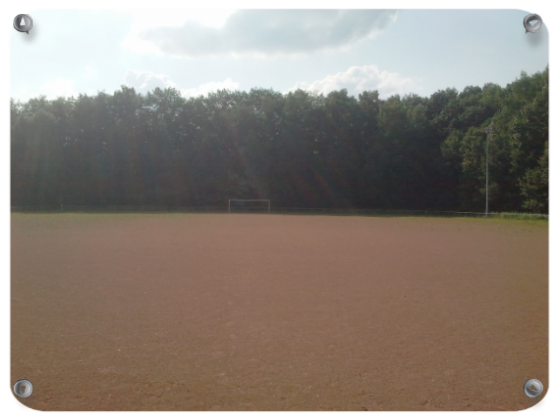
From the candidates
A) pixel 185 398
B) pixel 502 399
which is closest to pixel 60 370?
pixel 185 398

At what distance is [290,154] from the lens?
2678cm

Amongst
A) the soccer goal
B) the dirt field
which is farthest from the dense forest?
the dirt field

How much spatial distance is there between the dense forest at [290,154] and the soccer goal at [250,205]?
0.49m

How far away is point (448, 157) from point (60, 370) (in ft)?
84.8

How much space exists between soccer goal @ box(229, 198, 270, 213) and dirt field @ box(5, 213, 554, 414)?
20721 mm

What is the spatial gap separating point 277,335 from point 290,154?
23.5 m

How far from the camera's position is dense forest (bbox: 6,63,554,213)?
69.9ft

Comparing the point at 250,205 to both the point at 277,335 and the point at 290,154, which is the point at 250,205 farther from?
the point at 277,335

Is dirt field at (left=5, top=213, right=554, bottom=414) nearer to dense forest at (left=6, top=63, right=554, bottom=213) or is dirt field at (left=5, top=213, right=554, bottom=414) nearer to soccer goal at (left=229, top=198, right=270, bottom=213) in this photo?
dense forest at (left=6, top=63, right=554, bottom=213)

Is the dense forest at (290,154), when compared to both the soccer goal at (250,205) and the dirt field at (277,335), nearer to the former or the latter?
the soccer goal at (250,205)

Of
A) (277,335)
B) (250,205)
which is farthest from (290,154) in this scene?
(277,335)

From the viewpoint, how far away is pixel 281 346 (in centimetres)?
342

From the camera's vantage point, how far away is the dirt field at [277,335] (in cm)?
242

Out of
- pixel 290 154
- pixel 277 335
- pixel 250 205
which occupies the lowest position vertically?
pixel 277 335
